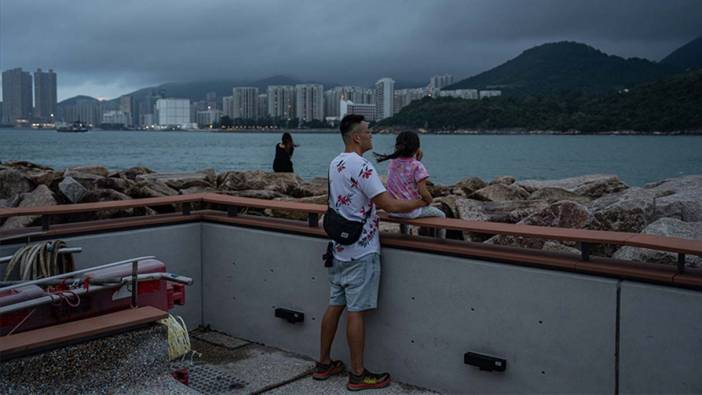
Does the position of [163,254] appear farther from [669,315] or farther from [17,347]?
[669,315]

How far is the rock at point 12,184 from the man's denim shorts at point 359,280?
9.89m

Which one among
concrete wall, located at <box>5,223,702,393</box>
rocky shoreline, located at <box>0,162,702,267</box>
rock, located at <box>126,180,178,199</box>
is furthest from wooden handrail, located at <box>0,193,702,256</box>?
rock, located at <box>126,180,178,199</box>

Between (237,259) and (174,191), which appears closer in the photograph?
(237,259)

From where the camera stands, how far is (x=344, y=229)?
465 centimetres

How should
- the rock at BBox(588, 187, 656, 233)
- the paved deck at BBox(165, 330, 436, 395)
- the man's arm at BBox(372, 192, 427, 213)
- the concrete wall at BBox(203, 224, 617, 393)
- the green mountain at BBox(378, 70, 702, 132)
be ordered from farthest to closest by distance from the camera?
the green mountain at BBox(378, 70, 702, 132), the rock at BBox(588, 187, 656, 233), the paved deck at BBox(165, 330, 436, 395), the man's arm at BBox(372, 192, 427, 213), the concrete wall at BBox(203, 224, 617, 393)

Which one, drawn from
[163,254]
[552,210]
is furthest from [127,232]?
[552,210]

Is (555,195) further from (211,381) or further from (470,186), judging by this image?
(211,381)

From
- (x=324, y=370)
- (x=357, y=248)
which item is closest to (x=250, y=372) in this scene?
(x=324, y=370)

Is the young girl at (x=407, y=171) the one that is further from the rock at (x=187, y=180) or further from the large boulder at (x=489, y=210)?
the rock at (x=187, y=180)

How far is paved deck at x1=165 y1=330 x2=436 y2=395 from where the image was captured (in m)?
4.87

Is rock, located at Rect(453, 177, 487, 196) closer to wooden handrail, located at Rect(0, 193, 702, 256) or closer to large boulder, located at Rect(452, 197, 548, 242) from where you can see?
large boulder, located at Rect(452, 197, 548, 242)

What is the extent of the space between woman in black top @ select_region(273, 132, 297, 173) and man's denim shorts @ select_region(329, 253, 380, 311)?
7.79 meters

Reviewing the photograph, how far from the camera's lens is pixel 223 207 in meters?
7.39

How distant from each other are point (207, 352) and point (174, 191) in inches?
286
